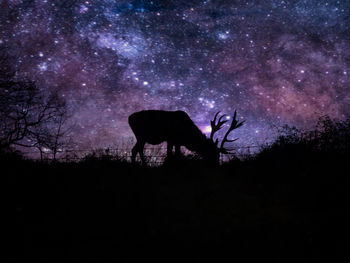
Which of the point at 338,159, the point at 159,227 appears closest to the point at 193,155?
the point at 338,159

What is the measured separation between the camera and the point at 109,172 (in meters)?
5.99

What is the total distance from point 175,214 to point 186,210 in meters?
0.31

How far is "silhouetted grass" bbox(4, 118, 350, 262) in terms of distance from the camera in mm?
2801

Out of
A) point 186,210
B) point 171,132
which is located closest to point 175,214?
point 186,210

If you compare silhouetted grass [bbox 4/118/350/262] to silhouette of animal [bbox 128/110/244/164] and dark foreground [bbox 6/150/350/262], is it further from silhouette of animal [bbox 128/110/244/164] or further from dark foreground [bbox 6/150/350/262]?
silhouette of animal [bbox 128/110/244/164]

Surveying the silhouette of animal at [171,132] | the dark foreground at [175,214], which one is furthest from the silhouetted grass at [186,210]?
the silhouette of animal at [171,132]

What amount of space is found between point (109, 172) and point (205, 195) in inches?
106

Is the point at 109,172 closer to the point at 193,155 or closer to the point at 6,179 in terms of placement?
the point at 6,179

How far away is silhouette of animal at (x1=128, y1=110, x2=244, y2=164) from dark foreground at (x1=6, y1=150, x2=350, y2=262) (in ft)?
13.1

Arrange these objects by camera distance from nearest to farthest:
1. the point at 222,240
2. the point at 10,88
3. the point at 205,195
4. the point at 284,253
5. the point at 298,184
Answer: the point at 284,253, the point at 222,240, the point at 205,195, the point at 298,184, the point at 10,88

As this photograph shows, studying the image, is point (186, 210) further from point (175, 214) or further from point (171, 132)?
point (171, 132)

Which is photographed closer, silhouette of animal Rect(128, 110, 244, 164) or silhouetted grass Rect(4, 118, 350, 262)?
silhouetted grass Rect(4, 118, 350, 262)

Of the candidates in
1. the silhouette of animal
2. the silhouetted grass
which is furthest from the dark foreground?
the silhouette of animal

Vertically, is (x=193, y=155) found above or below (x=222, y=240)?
above
